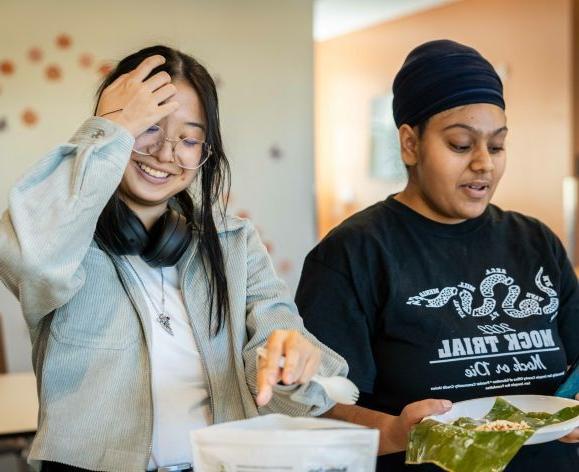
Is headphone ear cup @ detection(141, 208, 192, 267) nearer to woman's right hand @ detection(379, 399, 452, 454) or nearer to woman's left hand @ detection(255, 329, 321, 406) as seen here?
woman's left hand @ detection(255, 329, 321, 406)

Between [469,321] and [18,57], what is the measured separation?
11.8 ft

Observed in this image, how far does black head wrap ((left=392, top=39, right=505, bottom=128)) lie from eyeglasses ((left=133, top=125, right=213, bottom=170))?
1.40 feet

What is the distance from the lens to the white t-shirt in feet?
4.07

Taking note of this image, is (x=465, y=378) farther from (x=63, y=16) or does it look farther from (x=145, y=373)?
(x=63, y=16)

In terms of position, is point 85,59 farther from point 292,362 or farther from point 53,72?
point 292,362

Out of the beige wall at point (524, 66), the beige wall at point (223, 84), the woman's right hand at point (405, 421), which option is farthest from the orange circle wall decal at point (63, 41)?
the woman's right hand at point (405, 421)

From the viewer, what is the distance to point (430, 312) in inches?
58.7

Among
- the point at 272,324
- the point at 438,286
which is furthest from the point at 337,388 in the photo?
the point at 438,286

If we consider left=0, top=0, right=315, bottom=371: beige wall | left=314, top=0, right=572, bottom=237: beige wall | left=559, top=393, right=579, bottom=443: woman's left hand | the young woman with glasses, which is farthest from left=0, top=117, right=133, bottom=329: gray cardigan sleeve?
left=314, top=0, right=572, bottom=237: beige wall

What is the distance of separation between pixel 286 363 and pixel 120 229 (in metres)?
0.40

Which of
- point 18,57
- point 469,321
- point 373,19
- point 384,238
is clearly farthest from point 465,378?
point 373,19

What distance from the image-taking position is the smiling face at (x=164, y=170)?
50.5 inches

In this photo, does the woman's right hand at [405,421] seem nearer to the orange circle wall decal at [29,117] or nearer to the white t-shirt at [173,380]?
the white t-shirt at [173,380]

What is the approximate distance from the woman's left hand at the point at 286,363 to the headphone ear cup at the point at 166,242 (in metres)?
0.33
